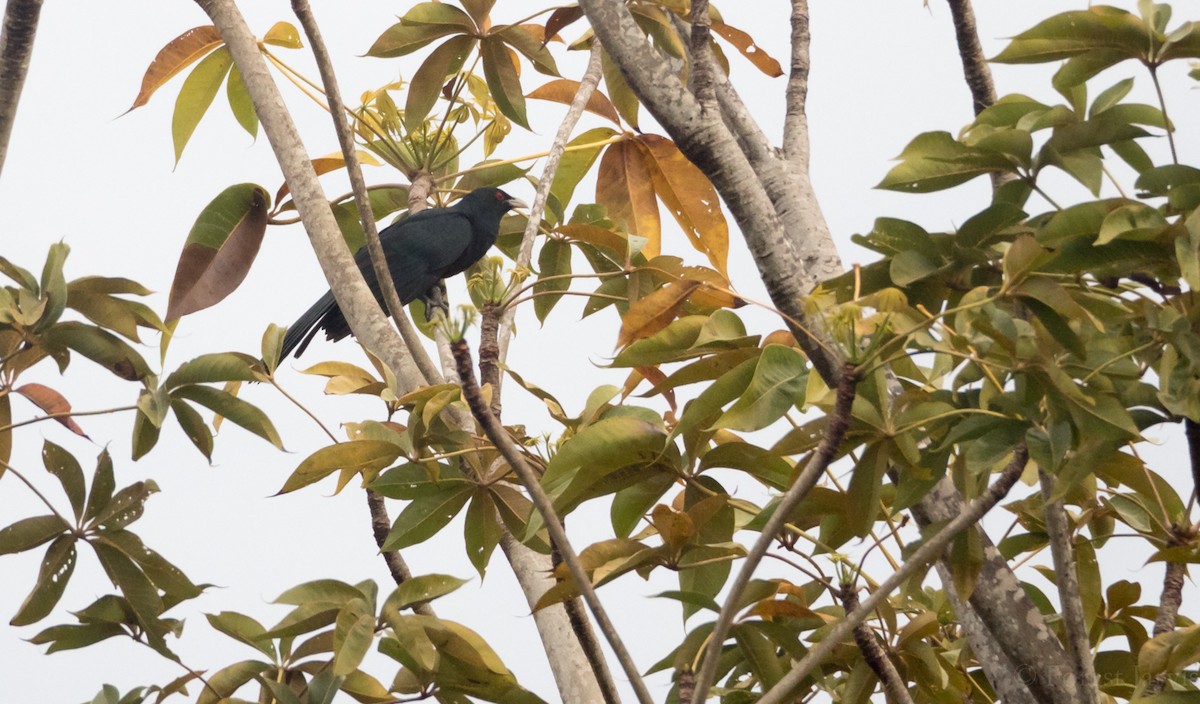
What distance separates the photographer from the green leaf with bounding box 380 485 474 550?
2119mm

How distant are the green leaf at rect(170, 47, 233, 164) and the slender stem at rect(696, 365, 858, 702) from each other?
2.48 meters

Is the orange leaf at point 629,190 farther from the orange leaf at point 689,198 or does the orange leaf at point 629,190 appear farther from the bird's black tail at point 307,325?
the bird's black tail at point 307,325

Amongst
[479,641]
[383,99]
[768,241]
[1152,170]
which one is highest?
[383,99]

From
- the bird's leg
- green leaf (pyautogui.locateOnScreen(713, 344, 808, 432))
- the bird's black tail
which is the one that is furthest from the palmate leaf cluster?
the bird's leg

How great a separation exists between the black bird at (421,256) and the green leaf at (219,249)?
156cm

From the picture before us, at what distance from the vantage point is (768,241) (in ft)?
6.62

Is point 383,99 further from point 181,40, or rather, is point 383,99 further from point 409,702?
point 409,702

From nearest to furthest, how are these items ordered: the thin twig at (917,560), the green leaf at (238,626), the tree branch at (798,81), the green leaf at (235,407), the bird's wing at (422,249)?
the thin twig at (917,560)
the green leaf at (238,626)
the green leaf at (235,407)
the tree branch at (798,81)
the bird's wing at (422,249)

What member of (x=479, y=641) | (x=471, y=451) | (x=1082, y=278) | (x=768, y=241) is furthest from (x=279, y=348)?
(x=1082, y=278)

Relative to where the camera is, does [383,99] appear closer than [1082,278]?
No

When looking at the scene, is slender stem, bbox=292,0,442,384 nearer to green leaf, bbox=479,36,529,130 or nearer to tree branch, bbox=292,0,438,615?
tree branch, bbox=292,0,438,615

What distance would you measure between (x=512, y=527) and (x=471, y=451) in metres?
0.29

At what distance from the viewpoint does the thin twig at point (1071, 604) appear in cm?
190

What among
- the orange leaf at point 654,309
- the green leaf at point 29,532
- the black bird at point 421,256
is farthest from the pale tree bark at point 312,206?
the black bird at point 421,256
